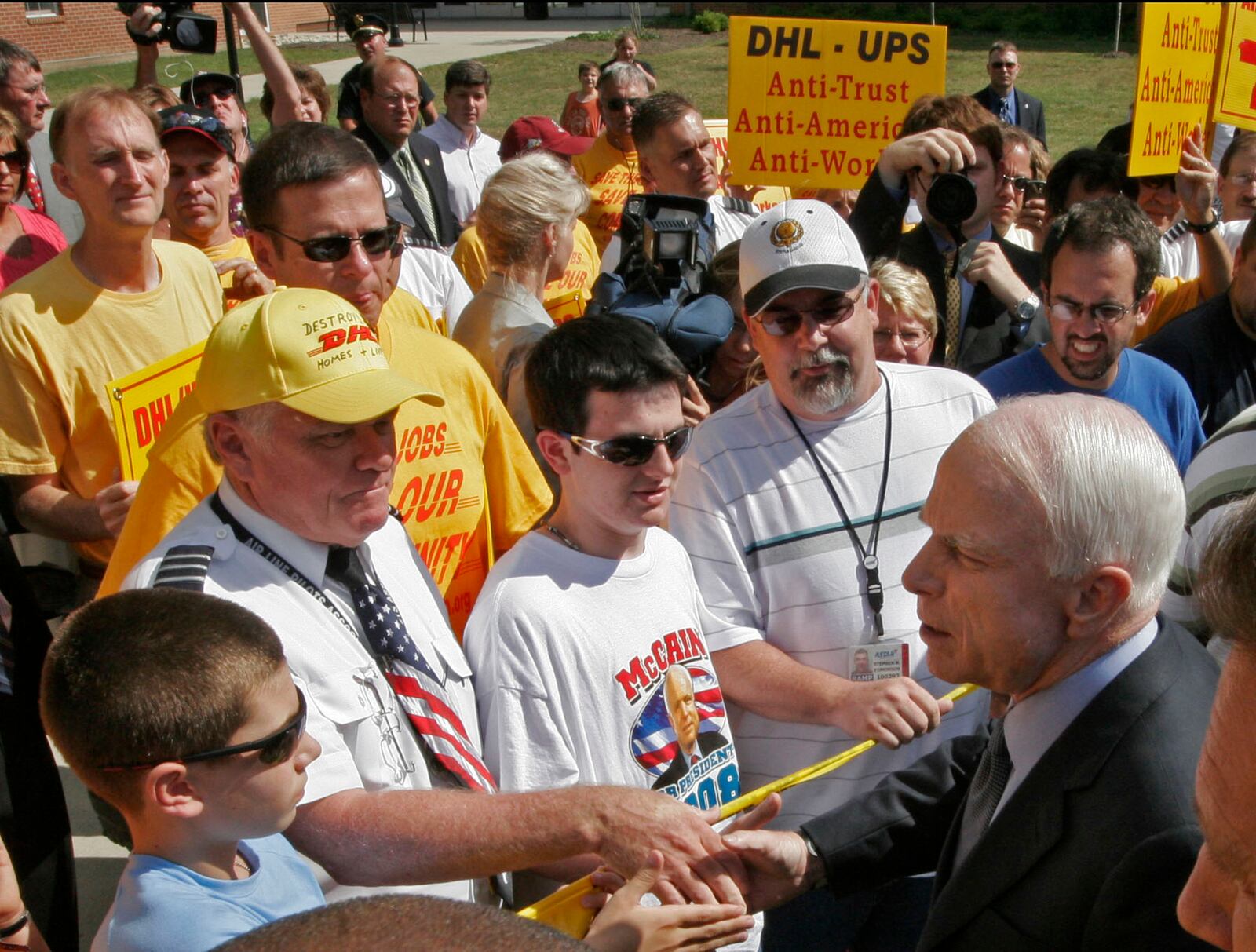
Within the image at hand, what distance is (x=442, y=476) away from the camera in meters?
2.95

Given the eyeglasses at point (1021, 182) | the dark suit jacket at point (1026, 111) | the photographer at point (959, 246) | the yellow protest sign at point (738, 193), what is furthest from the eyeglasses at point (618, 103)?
the dark suit jacket at point (1026, 111)

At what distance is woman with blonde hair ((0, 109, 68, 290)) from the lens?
4527mm

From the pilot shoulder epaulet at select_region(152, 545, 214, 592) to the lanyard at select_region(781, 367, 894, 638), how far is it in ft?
4.74

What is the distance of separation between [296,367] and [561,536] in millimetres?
679

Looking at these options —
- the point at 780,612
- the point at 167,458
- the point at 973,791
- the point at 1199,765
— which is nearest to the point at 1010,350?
the point at 780,612

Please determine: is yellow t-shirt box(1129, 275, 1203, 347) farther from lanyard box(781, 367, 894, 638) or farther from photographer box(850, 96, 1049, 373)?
lanyard box(781, 367, 894, 638)

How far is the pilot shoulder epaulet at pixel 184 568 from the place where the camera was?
81.5 inches

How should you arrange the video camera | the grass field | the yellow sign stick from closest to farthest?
the yellow sign stick, the video camera, the grass field

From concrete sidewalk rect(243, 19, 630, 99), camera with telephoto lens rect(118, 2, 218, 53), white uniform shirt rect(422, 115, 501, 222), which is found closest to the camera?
camera with telephoto lens rect(118, 2, 218, 53)

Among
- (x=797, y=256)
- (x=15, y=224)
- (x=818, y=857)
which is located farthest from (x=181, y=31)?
(x=818, y=857)

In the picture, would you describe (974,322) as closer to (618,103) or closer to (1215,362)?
(1215,362)

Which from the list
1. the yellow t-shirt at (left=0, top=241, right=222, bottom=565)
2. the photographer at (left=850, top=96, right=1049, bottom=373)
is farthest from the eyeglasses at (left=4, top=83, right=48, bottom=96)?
the photographer at (left=850, top=96, right=1049, bottom=373)

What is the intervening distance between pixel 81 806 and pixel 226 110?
4.32m

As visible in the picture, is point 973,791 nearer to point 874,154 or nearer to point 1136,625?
point 1136,625
